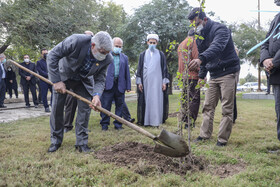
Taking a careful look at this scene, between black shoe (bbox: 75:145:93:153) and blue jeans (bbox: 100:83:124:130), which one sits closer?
black shoe (bbox: 75:145:93:153)

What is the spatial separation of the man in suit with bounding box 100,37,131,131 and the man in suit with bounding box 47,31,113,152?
1.32 metres

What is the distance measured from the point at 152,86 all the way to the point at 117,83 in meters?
0.86

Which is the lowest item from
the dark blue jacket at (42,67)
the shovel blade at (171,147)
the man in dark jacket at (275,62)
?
the shovel blade at (171,147)

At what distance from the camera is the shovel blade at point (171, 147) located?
2.59 m

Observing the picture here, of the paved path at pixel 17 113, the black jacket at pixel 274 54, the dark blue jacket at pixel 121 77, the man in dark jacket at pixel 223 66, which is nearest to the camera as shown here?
the black jacket at pixel 274 54

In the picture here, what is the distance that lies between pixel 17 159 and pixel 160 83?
3475 mm

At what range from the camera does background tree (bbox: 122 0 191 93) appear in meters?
13.7

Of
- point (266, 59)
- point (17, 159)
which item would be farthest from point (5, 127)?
point (266, 59)

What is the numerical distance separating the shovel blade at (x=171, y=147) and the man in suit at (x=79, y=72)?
1.16m

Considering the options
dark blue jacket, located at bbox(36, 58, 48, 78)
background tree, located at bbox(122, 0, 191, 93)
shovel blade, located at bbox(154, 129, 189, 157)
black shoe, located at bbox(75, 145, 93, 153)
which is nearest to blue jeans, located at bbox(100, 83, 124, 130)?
black shoe, located at bbox(75, 145, 93, 153)

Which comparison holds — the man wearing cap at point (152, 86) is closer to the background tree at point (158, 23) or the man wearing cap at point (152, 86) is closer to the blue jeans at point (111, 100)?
the blue jeans at point (111, 100)

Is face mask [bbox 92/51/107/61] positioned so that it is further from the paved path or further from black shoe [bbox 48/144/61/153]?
the paved path

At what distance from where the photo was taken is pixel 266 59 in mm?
2996

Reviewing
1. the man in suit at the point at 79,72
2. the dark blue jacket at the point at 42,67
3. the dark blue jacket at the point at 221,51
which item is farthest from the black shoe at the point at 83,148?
the dark blue jacket at the point at 42,67
